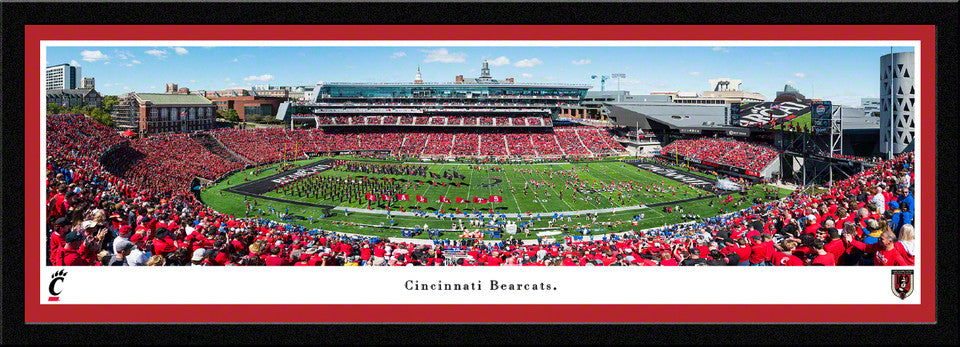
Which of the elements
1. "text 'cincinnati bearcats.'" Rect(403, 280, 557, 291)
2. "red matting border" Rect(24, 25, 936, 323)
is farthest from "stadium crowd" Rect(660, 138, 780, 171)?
"text 'cincinnati bearcats.'" Rect(403, 280, 557, 291)

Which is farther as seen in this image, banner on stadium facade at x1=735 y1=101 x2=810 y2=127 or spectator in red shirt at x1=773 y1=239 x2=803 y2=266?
banner on stadium facade at x1=735 y1=101 x2=810 y2=127

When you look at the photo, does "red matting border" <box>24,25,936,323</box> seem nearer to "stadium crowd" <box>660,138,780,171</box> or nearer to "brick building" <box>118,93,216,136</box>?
"brick building" <box>118,93,216,136</box>

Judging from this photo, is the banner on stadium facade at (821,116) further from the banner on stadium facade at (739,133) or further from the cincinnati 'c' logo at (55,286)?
the cincinnati 'c' logo at (55,286)

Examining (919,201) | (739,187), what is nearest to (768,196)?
(739,187)

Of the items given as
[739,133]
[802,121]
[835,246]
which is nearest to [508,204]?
[802,121]

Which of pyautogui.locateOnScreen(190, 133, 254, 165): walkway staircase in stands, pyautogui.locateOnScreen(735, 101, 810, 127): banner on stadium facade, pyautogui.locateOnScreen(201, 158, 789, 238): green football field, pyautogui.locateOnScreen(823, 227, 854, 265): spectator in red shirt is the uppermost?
pyautogui.locateOnScreen(735, 101, 810, 127): banner on stadium facade

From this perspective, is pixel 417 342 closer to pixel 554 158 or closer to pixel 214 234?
pixel 214 234
